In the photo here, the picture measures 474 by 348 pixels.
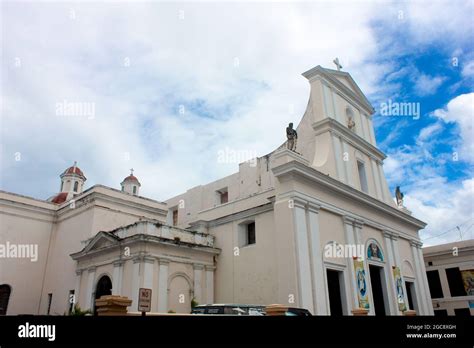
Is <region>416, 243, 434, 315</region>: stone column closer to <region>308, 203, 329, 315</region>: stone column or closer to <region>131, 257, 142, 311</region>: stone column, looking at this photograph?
<region>308, 203, 329, 315</region>: stone column

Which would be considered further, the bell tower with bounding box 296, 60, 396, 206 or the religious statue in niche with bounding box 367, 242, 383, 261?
the bell tower with bounding box 296, 60, 396, 206

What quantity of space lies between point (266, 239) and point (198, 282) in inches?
150

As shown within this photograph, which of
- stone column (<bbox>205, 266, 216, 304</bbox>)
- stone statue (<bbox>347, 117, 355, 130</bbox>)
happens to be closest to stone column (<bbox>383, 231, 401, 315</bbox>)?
stone statue (<bbox>347, 117, 355, 130</bbox>)

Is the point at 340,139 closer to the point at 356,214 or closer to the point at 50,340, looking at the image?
the point at 356,214

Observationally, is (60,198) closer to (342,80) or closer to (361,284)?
(342,80)

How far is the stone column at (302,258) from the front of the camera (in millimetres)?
13125

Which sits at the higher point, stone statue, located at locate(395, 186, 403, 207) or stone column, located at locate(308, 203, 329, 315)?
stone statue, located at locate(395, 186, 403, 207)

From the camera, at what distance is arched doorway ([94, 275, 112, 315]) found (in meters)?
17.1

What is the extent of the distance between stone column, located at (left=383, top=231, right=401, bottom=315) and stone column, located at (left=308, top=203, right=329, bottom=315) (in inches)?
231

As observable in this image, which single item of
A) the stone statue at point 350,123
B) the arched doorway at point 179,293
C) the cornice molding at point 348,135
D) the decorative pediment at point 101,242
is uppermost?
the stone statue at point 350,123

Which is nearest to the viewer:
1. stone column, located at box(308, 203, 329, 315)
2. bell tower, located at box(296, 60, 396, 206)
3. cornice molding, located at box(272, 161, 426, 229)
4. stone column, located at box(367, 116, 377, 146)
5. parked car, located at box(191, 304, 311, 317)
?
parked car, located at box(191, 304, 311, 317)

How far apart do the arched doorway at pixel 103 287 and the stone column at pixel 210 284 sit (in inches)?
174

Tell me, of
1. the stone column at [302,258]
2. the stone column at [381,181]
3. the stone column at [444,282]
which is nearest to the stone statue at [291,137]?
the stone column at [302,258]

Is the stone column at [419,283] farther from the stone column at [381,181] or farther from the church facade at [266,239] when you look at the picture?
the stone column at [381,181]
